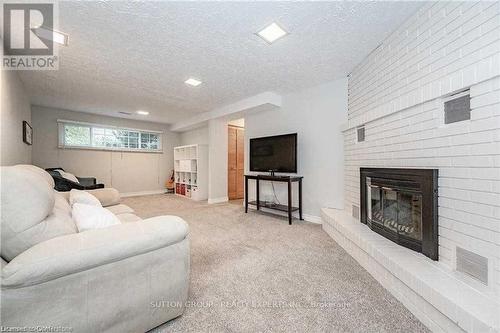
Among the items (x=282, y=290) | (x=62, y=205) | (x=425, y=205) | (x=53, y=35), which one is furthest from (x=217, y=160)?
(x=425, y=205)

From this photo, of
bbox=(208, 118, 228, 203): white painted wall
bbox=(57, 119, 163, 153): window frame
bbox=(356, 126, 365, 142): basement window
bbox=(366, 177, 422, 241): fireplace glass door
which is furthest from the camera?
bbox=(208, 118, 228, 203): white painted wall

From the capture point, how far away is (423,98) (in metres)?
1.63

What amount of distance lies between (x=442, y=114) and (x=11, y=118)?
184 inches

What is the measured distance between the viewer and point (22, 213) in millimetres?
917

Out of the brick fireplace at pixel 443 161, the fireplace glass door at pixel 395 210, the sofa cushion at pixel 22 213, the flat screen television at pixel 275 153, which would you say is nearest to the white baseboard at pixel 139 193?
the flat screen television at pixel 275 153

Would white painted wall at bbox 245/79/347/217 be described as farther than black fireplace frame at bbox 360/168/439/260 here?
Yes

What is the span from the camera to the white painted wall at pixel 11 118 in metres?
2.20

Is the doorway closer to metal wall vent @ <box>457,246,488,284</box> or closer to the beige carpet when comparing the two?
the beige carpet

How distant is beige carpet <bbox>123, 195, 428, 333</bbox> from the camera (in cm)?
124

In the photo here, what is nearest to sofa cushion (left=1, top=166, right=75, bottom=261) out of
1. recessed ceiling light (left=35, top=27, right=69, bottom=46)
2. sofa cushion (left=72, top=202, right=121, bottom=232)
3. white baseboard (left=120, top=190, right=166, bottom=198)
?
sofa cushion (left=72, top=202, right=121, bottom=232)

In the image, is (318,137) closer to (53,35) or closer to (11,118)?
(53,35)

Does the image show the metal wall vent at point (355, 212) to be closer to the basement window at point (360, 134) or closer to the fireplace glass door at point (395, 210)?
the fireplace glass door at point (395, 210)

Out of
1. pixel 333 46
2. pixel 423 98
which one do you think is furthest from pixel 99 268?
pixel 333 46

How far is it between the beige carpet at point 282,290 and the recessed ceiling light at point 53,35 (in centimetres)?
271
